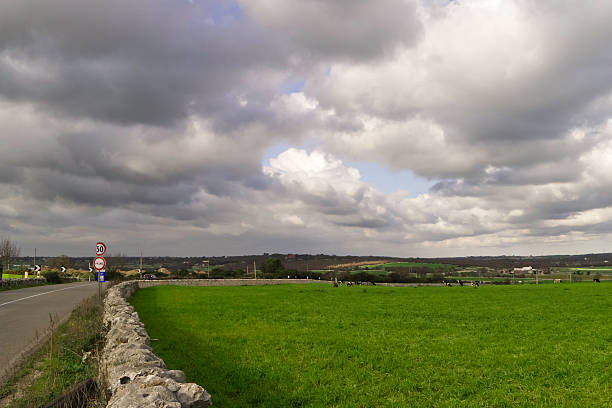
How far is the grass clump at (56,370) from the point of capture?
8.41 meters

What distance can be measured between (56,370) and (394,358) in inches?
368

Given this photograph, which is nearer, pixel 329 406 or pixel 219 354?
pixel 329 406

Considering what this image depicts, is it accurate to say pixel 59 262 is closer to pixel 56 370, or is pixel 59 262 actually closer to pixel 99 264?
pixel 99 264

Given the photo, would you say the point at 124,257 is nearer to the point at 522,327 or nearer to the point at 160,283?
the point at 160,283

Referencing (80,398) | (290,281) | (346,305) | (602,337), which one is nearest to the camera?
(80,398)

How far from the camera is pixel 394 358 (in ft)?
40.0

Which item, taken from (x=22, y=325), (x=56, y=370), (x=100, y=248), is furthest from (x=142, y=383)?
(x=100, y=248)

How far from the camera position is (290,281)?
72.6 m

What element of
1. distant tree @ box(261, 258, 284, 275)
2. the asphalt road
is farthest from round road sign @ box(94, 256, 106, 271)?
distant tree @ box(261, 258, 284, 275)

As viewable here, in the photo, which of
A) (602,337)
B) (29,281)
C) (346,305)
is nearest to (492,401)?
(602,337)

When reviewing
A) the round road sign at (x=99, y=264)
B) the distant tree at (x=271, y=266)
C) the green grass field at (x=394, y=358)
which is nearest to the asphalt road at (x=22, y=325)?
the round road sign at (x=99, y=264)

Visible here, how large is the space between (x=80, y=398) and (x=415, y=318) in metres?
16.9

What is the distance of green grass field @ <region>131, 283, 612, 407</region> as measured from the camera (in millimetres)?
9242

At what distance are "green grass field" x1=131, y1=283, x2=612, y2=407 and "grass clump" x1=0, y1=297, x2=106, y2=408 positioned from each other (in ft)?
7.11
